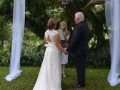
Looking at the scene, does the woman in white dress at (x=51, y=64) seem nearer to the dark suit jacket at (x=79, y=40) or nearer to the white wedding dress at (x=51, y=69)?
the white wedding dress at (x=51, y=69)

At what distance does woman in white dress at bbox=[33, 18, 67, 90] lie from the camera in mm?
4777

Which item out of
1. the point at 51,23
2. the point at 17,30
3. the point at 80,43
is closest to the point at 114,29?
the point at 80,43

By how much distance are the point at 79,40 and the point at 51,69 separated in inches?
33.5

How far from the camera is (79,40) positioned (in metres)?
5.04

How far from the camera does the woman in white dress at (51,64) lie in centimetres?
478

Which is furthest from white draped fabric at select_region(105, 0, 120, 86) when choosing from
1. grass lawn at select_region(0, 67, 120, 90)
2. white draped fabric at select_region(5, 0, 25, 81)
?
white draped fabric at select_region(5, 0, 25, 81)

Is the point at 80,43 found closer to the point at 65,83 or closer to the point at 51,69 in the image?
the point at 51,69

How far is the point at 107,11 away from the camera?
214 inches

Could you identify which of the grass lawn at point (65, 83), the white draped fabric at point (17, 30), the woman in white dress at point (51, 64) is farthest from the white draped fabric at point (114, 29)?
the white draped fabric at point (17, 30)

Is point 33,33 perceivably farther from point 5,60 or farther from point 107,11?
point 107,11

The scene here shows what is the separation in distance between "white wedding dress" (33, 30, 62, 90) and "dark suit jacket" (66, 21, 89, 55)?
0.35m

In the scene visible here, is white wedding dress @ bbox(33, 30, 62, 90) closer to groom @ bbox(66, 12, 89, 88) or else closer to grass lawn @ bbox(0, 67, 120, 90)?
groom @ bbox(66, 12, 89, 88)

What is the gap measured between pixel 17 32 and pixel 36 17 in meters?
4.50

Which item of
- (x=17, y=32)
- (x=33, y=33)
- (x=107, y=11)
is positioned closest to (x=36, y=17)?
(x=33, y=33)
